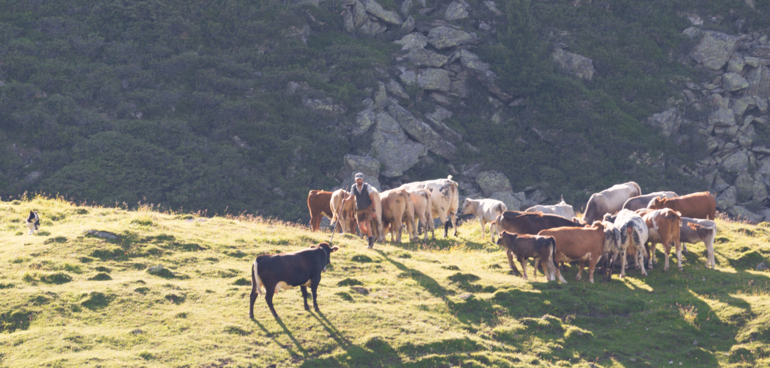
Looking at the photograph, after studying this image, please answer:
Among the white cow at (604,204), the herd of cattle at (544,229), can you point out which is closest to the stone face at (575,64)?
the herd of cattle at (544,229)

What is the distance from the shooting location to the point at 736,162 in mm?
61656

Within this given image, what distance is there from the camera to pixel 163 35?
64.5 m

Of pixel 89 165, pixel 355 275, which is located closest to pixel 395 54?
pixel 89 165

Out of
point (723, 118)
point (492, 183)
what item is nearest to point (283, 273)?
point (492, 183)

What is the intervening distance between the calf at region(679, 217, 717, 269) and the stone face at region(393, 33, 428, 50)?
51249 millimetres

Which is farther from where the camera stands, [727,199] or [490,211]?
[727,199]

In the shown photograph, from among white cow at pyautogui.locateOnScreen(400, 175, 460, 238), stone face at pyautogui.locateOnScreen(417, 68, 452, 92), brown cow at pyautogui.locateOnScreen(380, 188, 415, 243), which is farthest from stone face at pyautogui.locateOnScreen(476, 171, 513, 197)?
brown cow at pyautogui.locateOnScreen(380, 188, 415, 243)

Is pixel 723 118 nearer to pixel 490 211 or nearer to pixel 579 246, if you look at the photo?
pixel 490 211

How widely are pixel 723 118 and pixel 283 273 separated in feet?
205

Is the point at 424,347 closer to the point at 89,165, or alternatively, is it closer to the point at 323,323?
the point at 323,323

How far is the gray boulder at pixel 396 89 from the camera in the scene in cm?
6456

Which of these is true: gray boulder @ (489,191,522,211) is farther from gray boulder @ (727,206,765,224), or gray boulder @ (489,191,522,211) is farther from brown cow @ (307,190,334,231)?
brown cow @ (307,190,334,231)

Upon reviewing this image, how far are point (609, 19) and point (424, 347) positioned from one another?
70560 millimetres

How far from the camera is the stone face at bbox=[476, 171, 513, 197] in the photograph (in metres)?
58.3
